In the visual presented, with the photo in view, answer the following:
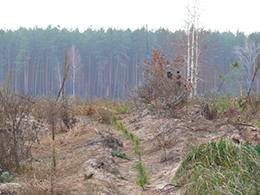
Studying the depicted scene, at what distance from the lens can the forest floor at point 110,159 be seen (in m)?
3.04

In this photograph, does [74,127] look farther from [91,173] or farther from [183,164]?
[183,164]

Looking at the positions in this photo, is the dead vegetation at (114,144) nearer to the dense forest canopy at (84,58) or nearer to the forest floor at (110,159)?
the forest floor at (110,159)

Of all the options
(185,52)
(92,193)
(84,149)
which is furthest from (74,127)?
(185,52)

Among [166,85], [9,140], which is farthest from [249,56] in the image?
[9,140]

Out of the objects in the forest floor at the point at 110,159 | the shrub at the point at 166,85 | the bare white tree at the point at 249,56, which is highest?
the bare white tree at the point at 249,56

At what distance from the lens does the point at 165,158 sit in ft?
14.7

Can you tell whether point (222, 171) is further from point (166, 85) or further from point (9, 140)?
point (166, 85)

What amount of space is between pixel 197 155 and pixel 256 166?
71 centimetres

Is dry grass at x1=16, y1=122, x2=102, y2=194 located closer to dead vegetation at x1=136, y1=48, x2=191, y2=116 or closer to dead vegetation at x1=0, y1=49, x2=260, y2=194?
dead vegetation at x1=0, y1=49, x2=260, y2=194

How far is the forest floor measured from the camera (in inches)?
120

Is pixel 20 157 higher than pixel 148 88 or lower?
lower

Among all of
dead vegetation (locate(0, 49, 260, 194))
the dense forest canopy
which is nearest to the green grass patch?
dead vegetation (locate(0, 49, 260, 194))

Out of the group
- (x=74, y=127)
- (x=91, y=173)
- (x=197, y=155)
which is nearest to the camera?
(x=197, y=155)

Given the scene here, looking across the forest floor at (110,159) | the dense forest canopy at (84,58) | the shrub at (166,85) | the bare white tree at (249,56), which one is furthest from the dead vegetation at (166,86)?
the dense forest canopy at (84,58)
